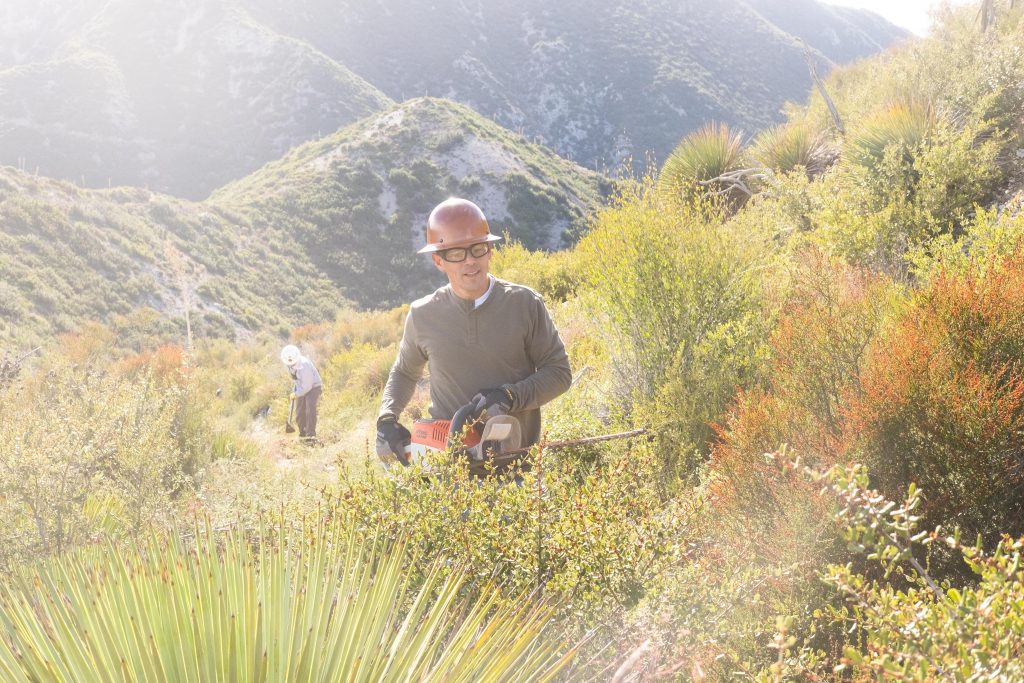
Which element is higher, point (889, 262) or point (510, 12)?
point (510, 12)

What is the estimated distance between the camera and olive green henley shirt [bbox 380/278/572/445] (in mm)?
2754

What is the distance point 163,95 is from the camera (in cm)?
6669

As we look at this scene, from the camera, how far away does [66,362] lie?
27.7 feet

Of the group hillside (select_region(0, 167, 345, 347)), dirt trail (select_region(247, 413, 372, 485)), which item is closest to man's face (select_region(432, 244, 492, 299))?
dirt trail (select_region(247, 413, 372, 485))

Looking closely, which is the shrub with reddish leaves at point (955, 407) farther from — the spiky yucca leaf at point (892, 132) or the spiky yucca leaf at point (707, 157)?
the spiky yucca leaf at point (707, 157)

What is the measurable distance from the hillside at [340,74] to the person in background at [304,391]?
164ft

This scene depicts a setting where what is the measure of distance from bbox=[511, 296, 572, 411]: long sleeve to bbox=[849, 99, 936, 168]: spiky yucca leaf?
4.91 m

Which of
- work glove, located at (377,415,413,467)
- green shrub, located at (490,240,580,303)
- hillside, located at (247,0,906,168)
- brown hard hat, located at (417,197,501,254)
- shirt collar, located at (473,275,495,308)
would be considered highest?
hillside, located at (247,0,906,168)

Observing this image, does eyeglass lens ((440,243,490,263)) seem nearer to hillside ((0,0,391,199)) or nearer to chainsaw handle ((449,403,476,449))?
chainsaw handle ((449,403,476,449))

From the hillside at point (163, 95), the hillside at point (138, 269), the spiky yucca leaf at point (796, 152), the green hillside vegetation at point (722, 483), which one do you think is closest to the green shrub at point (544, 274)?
the spiky yucca leaf at point (796, 152)

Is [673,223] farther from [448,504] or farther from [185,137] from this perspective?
[185,137]

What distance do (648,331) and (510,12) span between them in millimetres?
113042

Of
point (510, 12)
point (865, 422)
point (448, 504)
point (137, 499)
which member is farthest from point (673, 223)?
point (510, 12)

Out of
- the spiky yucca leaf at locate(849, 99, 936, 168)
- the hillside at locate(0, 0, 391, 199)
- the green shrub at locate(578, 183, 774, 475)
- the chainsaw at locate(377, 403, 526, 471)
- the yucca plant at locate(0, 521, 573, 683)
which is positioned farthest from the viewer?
the hillside at locate(0, 0, 391, 199)
